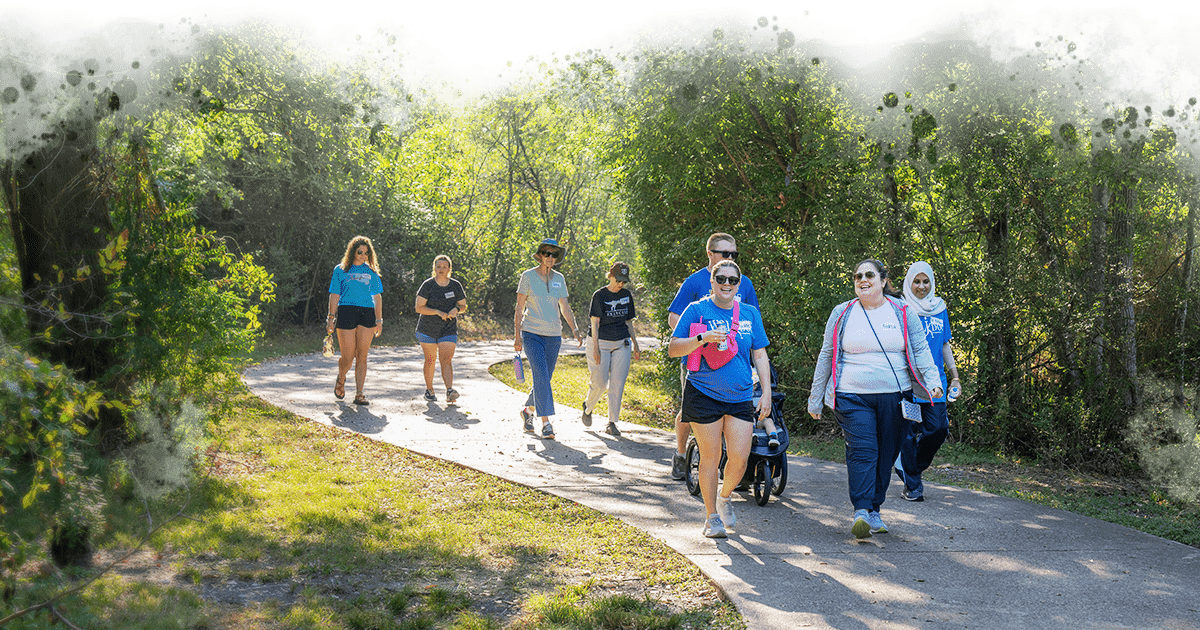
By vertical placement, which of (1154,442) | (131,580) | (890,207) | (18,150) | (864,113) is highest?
(864,113)

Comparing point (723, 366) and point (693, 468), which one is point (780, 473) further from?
point (723, 366)

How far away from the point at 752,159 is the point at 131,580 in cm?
941

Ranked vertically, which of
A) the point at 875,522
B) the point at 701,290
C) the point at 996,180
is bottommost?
the point at 875,522

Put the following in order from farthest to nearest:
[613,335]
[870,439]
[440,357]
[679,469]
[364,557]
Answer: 1. [440,357]
2. [613,335]
3. [679,469]
4. [870,439]
5. [364,557]

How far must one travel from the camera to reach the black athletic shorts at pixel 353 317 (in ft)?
38.5

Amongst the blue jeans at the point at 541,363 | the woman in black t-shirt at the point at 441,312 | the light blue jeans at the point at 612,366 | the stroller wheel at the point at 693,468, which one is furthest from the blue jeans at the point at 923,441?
the woman in black t-shirt at the point at 441,312

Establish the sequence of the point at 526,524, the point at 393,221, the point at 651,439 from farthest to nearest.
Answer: the point at 393,221 < the point at 651,439 < the point at 526,524

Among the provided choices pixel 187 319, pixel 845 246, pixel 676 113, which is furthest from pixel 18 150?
pixel 845 246

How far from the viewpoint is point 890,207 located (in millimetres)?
10914

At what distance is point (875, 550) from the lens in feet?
19.7

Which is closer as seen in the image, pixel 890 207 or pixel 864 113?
pixel 864 113

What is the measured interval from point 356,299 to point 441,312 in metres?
1.12

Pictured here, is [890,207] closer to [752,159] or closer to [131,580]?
[752,159]

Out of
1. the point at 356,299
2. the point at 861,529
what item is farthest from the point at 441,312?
the point at 861,529
